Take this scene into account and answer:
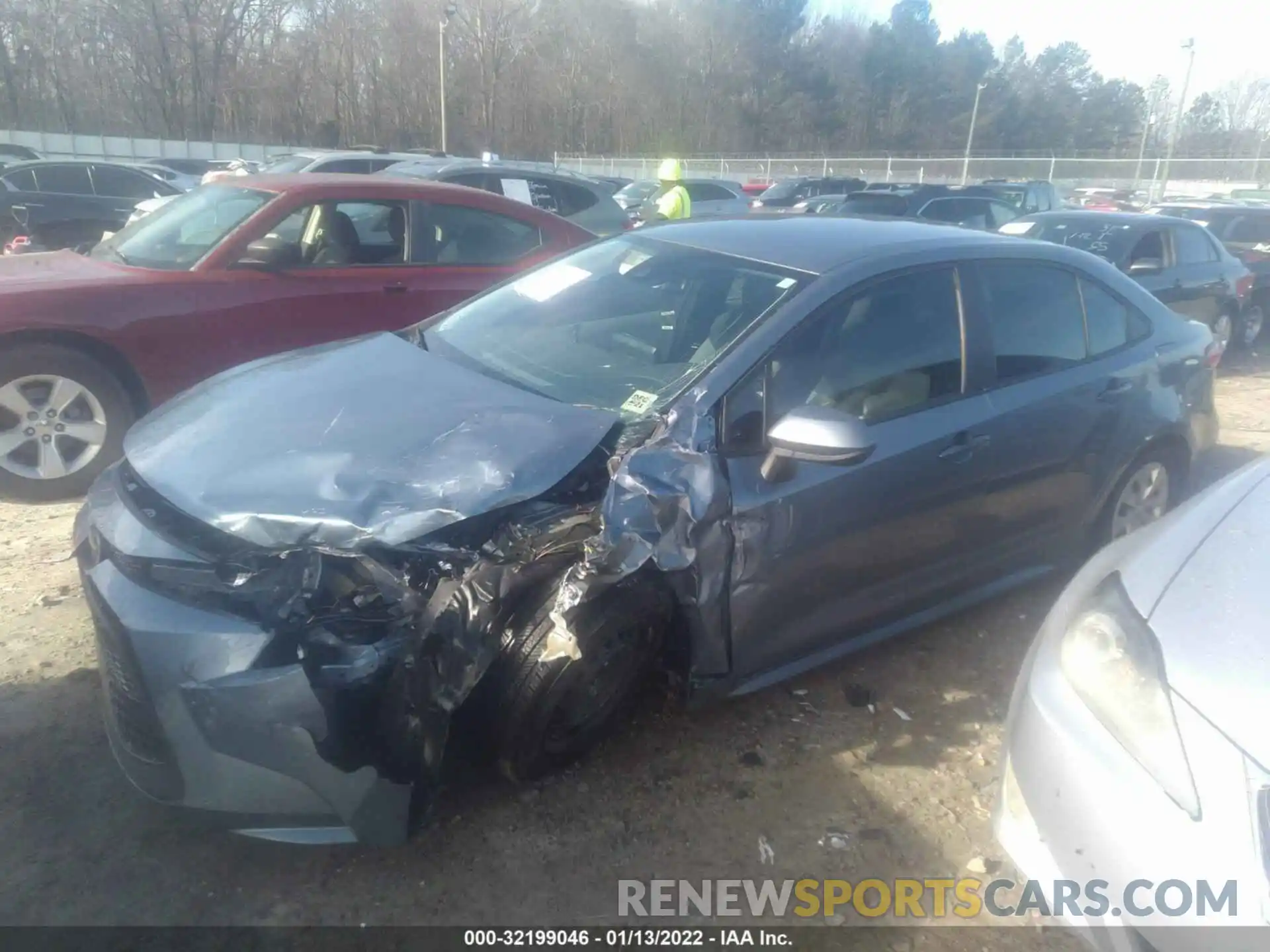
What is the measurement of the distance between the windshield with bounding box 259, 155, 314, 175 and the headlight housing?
1063 cm

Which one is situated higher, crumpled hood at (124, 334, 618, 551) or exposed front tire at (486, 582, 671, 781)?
crumpled hood at (124, 334, 618, 551)

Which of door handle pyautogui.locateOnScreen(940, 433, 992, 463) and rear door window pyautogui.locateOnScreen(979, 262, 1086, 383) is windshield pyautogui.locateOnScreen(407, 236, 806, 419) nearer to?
door handle pyautogui.locateOnScreen(940, 433, 992, 463)

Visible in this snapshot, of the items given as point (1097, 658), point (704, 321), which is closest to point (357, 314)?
point (704, 321)

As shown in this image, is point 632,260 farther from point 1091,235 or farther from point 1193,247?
point 1193,247

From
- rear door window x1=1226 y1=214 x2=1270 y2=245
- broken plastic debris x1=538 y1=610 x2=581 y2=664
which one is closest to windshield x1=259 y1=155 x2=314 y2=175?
broken plastic debris x1=538 y1=610 x2=581 y2=664

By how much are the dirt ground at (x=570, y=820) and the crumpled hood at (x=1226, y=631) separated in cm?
87

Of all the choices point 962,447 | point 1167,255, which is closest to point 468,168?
point 1167,255

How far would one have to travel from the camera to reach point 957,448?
326 cm

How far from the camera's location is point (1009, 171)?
1400 inches

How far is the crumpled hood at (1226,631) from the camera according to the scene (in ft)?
5.90

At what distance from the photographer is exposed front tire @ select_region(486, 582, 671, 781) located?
2.54 metres

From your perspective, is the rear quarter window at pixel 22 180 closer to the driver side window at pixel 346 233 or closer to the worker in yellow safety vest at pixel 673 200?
the worker in yellow safety vest at pixel 673 200

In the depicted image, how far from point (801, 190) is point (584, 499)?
68.9 feet

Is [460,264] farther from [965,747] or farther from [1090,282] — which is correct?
[965,747]
